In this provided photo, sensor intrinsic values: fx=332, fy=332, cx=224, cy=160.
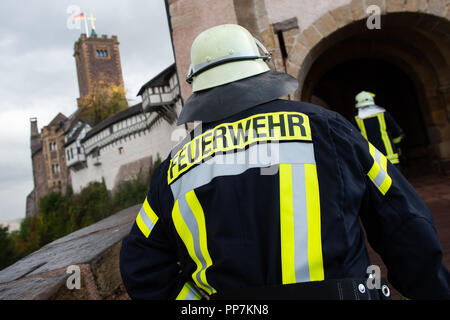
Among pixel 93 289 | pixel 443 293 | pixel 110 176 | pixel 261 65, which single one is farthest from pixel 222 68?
pixel 110 176

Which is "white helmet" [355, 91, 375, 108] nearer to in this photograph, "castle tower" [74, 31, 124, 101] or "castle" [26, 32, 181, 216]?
"castle" [26, 32, 181, 216]

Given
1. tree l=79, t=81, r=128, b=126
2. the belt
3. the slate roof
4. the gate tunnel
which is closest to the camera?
the belt

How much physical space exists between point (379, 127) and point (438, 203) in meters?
1.15

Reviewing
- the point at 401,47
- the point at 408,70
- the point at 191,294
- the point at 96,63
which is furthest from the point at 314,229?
the point at 96,63

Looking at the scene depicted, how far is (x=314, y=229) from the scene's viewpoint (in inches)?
34.6

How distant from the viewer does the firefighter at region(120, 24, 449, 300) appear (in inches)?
34.6

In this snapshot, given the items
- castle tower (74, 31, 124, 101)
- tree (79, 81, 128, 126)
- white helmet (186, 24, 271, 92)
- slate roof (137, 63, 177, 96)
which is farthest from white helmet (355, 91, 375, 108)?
castle tower (74, 31, 124, 101)

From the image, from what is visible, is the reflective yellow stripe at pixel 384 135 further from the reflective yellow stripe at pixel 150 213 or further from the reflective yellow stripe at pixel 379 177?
the reflective yellow stripe at pixel 150 213

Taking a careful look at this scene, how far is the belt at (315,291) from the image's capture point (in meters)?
0.84

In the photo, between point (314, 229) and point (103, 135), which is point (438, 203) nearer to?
point (314, 229)

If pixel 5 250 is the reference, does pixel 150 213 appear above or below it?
below

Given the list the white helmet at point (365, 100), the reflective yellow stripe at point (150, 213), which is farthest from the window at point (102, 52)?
the reflective yellow stripe at point (150, 213)

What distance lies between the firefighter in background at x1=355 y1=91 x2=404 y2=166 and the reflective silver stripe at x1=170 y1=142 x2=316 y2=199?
148 inches

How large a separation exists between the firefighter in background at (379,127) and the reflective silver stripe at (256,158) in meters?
3.76
